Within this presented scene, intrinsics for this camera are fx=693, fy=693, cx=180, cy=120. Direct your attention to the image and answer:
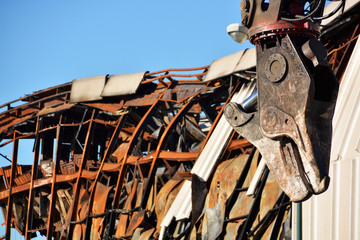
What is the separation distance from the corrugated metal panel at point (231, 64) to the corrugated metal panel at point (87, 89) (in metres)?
4.29

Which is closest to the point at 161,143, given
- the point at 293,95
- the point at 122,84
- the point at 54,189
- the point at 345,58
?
the point at 122,84

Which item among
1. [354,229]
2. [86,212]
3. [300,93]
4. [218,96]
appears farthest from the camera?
[86,212]

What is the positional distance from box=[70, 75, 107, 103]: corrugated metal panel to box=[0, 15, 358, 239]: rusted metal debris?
235mm

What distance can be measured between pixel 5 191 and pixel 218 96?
899 centimetres

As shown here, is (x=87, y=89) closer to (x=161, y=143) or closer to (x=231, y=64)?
(x=161, y=143)

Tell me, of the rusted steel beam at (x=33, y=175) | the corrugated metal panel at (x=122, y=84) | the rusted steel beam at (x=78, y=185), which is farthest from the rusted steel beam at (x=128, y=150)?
the rusted steel beam at (x=33, y=175)

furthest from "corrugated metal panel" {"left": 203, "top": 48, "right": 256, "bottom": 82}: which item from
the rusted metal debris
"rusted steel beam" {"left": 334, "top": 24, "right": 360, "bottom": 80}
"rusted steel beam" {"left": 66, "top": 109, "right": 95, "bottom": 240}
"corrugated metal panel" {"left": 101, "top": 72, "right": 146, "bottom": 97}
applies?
"rusted steel beam" {"left": 66, "top": 109, "right": 95, "bottom": 240}

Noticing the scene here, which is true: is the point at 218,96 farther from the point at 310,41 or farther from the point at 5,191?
the point at 310,41

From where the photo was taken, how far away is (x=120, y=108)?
21.2 m

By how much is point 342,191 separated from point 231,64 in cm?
681

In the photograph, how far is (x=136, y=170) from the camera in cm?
2014

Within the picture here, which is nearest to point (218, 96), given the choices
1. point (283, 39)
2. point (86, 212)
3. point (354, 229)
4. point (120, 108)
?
point (120, 108)

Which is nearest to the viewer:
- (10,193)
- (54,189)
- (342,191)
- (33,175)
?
(342,191)

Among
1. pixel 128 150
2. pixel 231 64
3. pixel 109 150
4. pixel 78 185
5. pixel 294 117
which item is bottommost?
pixel 294 117
